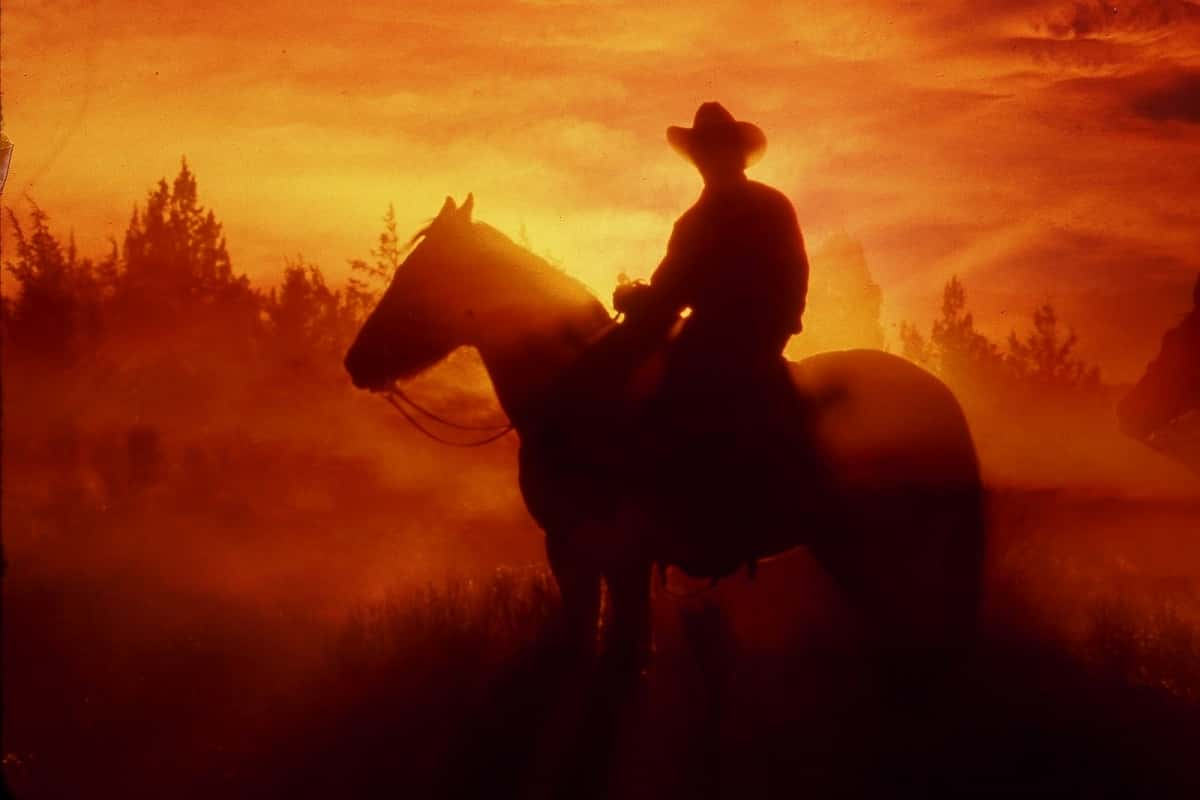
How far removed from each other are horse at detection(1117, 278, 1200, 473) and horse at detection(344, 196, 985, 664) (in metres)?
1.15

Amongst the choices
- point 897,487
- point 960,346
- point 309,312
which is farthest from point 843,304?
point 897,487

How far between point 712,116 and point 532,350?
192cm


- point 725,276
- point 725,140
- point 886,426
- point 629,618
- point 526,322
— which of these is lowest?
point 629,618

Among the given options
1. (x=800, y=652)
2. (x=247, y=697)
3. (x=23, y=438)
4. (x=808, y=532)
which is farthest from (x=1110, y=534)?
(x=23, y=438)

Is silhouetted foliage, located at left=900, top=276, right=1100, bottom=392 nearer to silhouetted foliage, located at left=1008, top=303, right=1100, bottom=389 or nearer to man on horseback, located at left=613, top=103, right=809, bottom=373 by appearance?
silhouetted foliage, located at left=1008, top=303, right=1100, bottom=389

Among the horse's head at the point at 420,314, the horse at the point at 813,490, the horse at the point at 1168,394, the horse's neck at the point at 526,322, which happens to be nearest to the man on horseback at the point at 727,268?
the horse at the point at 813,490

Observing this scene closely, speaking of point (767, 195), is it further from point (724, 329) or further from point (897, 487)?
point (897, 487)

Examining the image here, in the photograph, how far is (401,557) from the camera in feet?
69.0

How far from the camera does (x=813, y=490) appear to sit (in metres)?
7.60

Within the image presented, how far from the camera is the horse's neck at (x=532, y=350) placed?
7684 mm

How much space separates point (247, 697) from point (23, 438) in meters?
4.64

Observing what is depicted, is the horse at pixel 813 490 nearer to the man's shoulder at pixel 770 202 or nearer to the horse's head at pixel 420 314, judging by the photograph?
the horse's head at pixel 420 314

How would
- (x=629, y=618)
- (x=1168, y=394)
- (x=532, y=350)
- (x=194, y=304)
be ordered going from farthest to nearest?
(x=194, y=304), (x=532, y=350), (x=629, y=618), (x=1168, y=394)

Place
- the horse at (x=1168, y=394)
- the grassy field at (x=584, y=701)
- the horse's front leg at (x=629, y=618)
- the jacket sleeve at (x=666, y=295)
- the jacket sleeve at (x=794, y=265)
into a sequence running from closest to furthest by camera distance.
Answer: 1. the horse at (x=1168, y=394)
2. the grassy field at (x=584, y=701)
3. the jacket sleeve at (x=666, y=295)
4. the jacket sleeve at (x=794, y=265)
5. the horse's front leg at (x=629, y=618)
